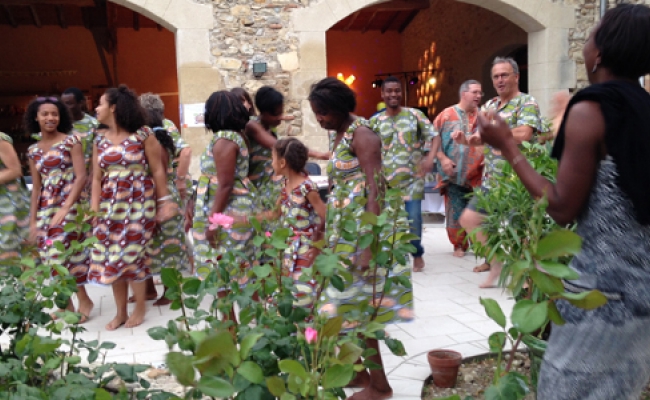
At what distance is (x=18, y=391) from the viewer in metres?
1.83

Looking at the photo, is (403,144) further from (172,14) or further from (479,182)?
(172,14)

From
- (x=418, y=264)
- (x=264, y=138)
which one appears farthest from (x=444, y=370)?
(x=418, y=264)

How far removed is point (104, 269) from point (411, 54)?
1405 cm

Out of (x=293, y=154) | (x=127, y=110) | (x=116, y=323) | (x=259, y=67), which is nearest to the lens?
(x=293, y=154)

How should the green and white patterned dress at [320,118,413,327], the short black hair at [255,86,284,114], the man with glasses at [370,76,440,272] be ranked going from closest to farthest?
the green and white patterned dress at [320,118,413,327] < the short black hair at [255,86,284,114] < the man with glasses at [370,76,440,272]

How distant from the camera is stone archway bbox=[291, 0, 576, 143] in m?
9.50

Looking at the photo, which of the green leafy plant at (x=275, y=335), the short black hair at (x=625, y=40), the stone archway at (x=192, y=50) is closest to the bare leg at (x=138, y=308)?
the green leafy plant at (x=275, y=335)

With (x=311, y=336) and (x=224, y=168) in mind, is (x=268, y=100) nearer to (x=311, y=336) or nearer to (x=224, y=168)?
(x=224, y=168)

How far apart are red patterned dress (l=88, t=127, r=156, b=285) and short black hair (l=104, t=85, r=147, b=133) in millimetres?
69

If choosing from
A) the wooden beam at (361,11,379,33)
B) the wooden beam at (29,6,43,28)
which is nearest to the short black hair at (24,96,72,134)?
the wooden beam at (29,6,43,28)

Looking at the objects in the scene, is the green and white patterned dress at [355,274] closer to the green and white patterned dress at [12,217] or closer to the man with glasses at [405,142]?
the man with glasses at [405,142]

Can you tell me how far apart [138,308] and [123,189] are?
0.88 metres

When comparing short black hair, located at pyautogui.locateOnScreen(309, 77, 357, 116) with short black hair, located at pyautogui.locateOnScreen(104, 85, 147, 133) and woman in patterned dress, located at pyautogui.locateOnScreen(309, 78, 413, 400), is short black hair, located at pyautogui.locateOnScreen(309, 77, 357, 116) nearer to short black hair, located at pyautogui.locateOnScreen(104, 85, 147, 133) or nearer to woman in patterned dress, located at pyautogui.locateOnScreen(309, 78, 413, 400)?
woman in patterned dress, located at pyautogui.locateOnScreen(309, 78, 413, 400)

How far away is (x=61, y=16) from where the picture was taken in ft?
46.1
